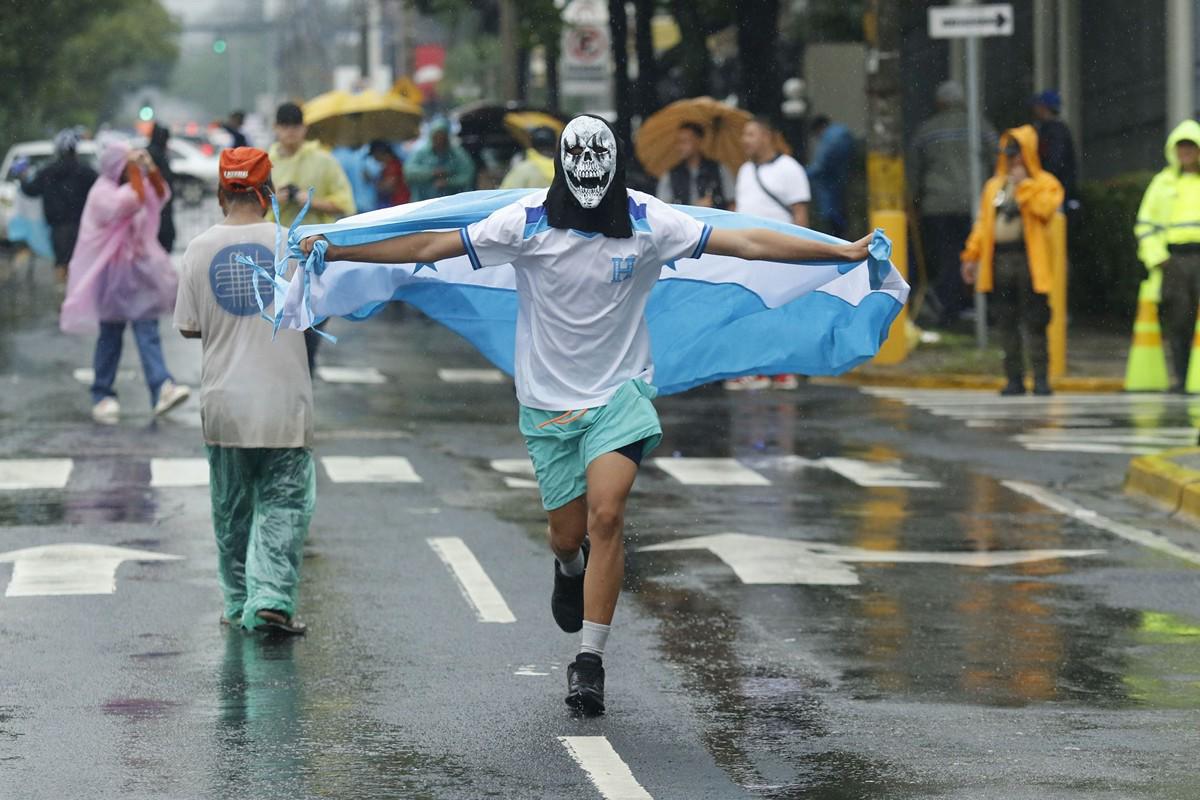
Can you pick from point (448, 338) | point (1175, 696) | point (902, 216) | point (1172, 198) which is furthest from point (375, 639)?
point (448, 338)

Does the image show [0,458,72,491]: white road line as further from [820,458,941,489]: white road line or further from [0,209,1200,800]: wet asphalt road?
[820,458,941,489]: white road line

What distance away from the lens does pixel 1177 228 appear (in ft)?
59.8

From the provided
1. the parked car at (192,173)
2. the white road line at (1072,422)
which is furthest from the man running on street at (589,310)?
the parked car at (192,173)

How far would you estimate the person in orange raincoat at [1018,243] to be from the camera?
1823cm

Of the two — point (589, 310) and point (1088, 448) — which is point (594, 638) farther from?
point (1088, 448)

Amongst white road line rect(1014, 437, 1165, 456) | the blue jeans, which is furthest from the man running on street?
the blue jeans

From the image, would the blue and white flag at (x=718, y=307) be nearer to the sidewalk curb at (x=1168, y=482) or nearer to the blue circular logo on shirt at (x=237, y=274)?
the blue circular logo on shirt at (x=237, y=274)

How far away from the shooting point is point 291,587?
9078mm

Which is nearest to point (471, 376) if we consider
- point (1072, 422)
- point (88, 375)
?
point (88, 375)

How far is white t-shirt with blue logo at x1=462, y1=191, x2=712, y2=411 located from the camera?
7.79 meters

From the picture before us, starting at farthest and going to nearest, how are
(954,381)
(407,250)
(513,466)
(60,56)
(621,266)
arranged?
(60,56) → (954,381) → (513,466) → (407,250) → (621,266)

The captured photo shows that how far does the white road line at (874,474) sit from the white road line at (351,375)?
6.19 metres

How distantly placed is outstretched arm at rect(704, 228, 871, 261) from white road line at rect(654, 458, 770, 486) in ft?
18.5

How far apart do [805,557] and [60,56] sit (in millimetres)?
52704
